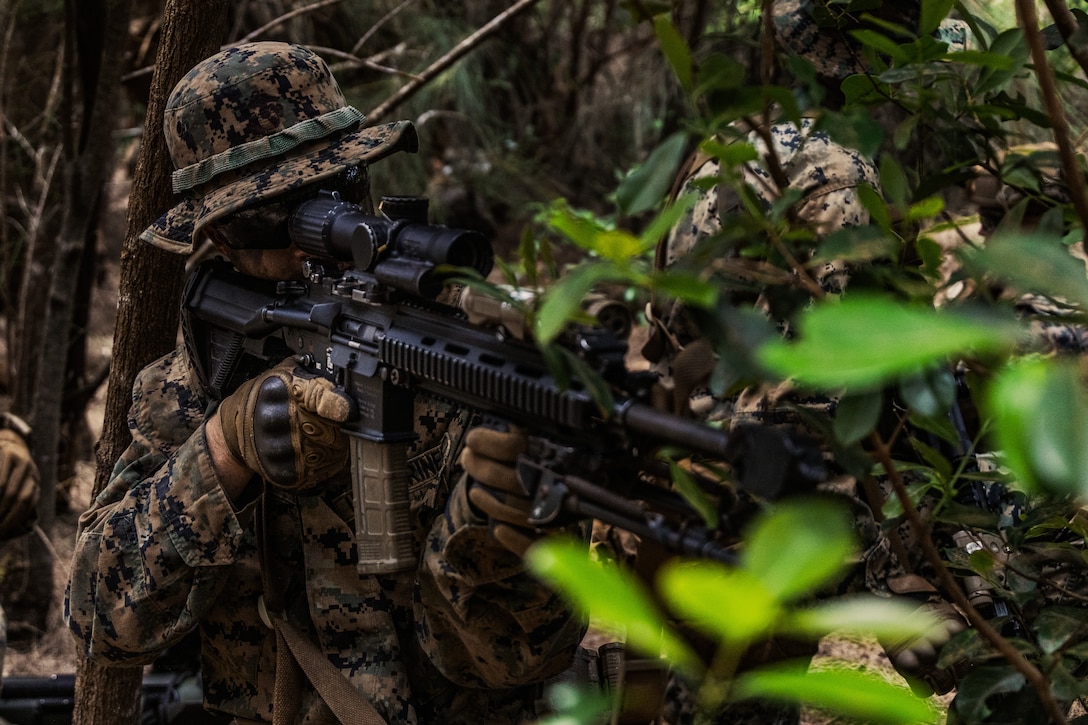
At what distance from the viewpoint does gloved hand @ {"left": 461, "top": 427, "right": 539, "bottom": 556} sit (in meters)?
1.31

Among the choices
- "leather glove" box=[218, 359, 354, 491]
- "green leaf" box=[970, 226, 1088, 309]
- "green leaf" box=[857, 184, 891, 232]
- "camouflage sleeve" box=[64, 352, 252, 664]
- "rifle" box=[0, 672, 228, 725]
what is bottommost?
"rifle" box=[0, 672, 228, 725]

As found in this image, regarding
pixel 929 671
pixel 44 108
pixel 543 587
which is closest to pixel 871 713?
pixel 543 587

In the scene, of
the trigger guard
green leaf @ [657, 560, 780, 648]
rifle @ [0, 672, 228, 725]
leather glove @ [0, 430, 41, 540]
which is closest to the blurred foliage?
green leaf @ [657, 560, 780, 648]

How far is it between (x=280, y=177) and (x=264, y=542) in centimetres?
64

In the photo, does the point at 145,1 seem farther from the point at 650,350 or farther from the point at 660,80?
the point at 650,350

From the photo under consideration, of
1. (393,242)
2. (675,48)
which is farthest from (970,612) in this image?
(393,242)

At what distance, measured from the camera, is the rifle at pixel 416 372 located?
1.05 metres

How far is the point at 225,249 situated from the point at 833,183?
1265 mm

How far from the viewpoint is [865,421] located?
0.87 metres

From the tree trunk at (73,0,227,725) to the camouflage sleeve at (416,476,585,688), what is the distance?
922 mm

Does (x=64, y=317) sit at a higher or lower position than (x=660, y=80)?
lower

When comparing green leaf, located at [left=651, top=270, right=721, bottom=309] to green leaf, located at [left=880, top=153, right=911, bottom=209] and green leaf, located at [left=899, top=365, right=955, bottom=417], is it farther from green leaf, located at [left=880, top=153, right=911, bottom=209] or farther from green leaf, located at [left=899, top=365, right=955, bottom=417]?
green leaf, located at [left=880, top=153, right=911, bottom=209]

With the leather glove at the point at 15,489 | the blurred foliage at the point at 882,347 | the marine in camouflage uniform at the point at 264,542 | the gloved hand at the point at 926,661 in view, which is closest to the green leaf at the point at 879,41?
the blurred foliage at the point at 882,347

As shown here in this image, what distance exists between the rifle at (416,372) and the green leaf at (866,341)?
438mm
